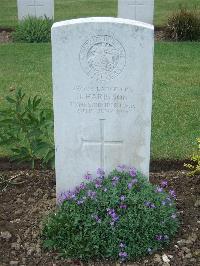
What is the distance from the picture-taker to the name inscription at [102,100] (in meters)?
3.98

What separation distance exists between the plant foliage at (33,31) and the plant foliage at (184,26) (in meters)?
2.56

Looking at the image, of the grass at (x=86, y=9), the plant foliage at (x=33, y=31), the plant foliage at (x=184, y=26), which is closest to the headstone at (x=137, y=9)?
the grass at (x=86, y=9)

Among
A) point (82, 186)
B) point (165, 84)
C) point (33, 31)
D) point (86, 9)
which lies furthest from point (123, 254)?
point (86, 9)

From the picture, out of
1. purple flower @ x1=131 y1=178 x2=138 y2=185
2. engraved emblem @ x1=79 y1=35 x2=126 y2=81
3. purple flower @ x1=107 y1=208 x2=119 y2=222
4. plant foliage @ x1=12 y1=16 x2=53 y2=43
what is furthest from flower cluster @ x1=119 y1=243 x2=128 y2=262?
plant foliage @ x1=12 y1=16 x2=53 y2=43

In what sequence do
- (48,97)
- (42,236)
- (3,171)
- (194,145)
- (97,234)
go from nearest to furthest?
(97,234) < (42,236) < (3,171) < (194,145) < (48,97)

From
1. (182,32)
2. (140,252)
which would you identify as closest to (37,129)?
(140,252)

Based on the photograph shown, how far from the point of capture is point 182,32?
1144cm

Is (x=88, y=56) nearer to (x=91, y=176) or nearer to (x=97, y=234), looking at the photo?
(x=91, y=176)

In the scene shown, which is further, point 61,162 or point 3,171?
point 3,171

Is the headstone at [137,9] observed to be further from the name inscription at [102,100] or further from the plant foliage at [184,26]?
the name inscription at [102,100]

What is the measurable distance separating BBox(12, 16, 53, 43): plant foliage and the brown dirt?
6540mm

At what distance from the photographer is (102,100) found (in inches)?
158

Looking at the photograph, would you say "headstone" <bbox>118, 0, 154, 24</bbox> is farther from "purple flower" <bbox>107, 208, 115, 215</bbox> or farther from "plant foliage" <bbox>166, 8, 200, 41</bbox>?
"purple flower" <bbox>107, 208, 115, 215</bbox>

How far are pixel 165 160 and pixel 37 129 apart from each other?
1.49 m
